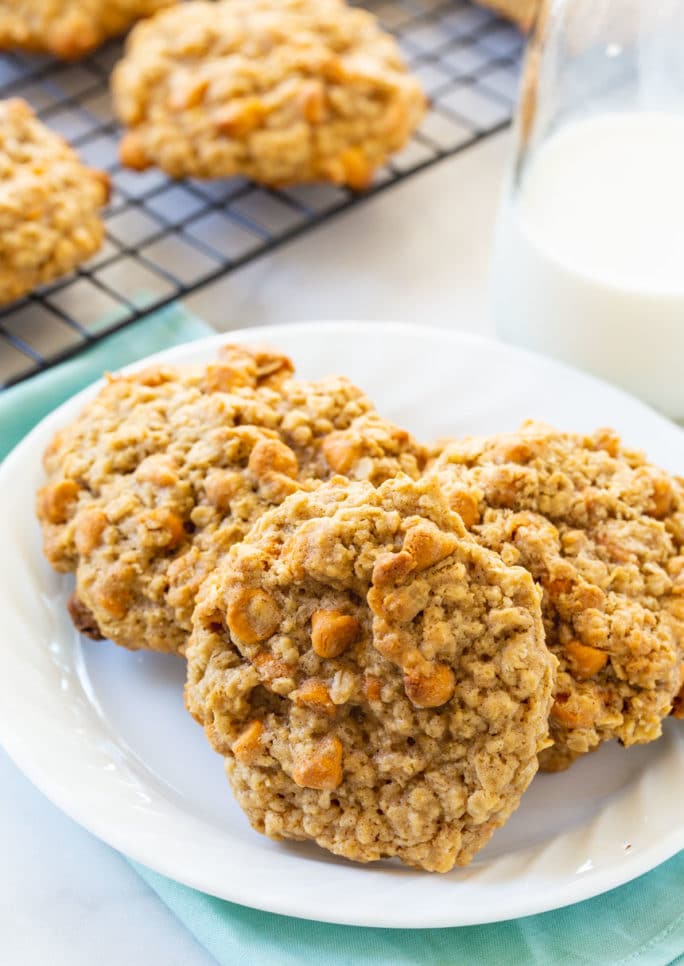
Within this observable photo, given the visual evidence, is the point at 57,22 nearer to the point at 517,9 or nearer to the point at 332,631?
the point at 517,9

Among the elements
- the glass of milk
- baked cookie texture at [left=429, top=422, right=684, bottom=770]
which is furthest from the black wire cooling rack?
baked cookie texture at [left=429, top=422, right=684, bottom=770]

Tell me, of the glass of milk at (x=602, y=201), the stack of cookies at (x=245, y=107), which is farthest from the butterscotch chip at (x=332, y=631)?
the stack of cookies at (x=245, y=107)

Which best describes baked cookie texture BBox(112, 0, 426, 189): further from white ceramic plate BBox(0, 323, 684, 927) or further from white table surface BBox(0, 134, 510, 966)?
white ceramic plate BBox(0, 323, 684, 927)

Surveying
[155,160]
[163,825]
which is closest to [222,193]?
[155,160]

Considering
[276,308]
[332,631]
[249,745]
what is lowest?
[276,308]

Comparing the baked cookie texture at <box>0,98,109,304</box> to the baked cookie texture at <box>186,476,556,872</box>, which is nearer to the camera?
the baked cookie texture at <box>186,476,556,872</box>

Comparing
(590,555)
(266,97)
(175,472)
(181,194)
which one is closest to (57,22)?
(181,194)

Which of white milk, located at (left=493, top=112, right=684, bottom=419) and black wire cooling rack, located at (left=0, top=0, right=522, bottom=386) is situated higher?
white milk, located at (left=493, top=112, right=684, bottom=419)
